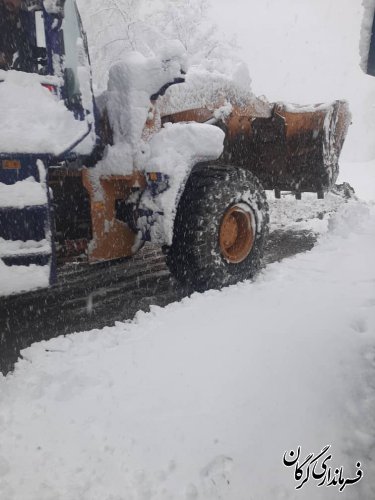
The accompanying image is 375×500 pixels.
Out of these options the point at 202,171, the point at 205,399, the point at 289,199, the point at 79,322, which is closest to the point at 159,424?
the point at 205,399

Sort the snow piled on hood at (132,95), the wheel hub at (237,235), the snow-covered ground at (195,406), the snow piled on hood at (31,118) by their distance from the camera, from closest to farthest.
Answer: the snow-covered ground at (195,406)
the snow piled on hood at (31,118)
the snow piled on hood at (132,95)
the wheel hub at (237,235)

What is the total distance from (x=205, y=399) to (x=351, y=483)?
0.70 m

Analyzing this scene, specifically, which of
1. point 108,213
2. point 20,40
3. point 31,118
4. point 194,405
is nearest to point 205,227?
point 108,213

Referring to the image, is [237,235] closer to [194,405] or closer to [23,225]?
[23,225]

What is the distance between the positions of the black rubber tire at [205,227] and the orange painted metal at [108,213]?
44 centimetres

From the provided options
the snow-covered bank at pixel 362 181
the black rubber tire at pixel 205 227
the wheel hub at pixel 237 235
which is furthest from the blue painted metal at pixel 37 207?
the snow-covered bank at pixel 362 181

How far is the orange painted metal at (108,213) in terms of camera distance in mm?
3436

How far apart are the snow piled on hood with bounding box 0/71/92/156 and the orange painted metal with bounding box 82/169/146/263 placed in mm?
729

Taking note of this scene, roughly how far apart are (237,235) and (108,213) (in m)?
1.28

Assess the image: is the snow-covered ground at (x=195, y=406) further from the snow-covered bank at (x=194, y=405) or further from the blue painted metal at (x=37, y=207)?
the blue painted metal at (x=37, y=207)

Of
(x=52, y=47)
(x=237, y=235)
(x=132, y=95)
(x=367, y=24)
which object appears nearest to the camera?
(x=367, y=24)

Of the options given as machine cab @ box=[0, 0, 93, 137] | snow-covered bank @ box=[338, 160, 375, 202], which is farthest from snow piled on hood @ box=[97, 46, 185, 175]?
snow-covered bank @ box=[338, 160, 375, 202]

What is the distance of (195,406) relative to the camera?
1980 millimetres

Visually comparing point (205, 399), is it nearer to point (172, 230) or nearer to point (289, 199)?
point (172, 230)
